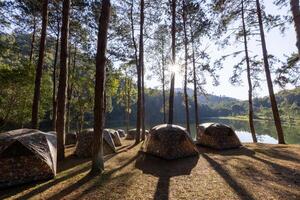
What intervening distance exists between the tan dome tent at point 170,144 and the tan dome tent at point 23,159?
13.3 feet

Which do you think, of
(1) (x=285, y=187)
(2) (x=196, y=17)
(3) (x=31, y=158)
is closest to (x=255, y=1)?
(2) (x=196, y=17)

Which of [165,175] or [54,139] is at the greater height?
[54,139]

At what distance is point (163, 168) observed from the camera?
7203 mm

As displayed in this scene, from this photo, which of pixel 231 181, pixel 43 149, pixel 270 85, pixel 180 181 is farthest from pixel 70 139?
pixel 270 85

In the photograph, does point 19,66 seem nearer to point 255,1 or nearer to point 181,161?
point 181,161

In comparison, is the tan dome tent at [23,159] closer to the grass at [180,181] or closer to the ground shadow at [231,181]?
the grass at [180,181]

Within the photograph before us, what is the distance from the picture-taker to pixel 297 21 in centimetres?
411

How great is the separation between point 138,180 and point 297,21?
5484 mm

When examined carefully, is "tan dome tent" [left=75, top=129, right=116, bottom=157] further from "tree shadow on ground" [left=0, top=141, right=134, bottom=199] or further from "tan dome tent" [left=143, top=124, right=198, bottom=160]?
"tan dome tent" [left=143, top=124, right=198, bottom=160]

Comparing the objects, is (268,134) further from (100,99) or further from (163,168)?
(100,99)

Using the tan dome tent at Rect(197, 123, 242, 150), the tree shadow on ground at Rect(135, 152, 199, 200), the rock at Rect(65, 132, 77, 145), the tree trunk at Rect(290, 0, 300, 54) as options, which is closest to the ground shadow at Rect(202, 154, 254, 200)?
the tree shadow on ground at Rect(135, 152, 199, 200)

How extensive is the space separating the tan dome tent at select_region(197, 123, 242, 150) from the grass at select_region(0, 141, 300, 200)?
2333 mm

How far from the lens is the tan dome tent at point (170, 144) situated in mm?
8328

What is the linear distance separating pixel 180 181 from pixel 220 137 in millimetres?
5404
